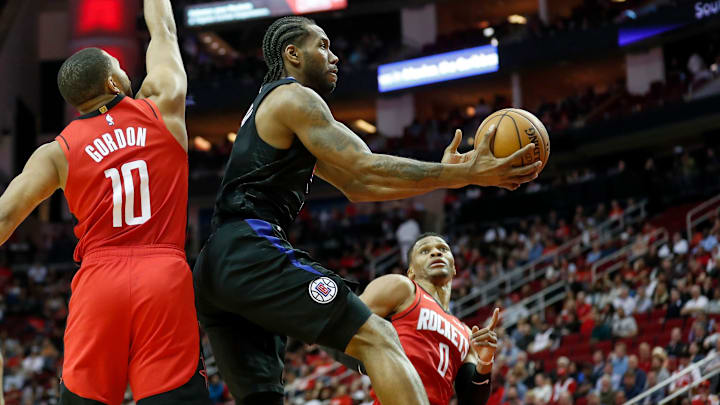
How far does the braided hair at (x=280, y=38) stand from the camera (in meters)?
4.25

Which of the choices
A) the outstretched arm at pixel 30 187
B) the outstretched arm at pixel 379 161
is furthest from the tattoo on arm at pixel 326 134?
the outstretched arm at pixel 30 187

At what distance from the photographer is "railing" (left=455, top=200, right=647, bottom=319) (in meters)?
19.0

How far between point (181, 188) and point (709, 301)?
11202mm

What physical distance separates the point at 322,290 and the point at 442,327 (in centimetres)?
242

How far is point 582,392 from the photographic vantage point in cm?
1255

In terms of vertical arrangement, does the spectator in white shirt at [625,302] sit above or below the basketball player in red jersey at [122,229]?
below

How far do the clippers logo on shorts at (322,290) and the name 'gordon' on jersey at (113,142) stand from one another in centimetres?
94

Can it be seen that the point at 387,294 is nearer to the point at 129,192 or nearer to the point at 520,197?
the point at 129,192

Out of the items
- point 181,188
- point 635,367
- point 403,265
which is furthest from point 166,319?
point 403,265

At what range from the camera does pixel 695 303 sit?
13.6 meters

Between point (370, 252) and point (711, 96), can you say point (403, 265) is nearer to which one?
point (370, 252)

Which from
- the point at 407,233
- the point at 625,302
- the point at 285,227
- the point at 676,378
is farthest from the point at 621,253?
the point at 285,227

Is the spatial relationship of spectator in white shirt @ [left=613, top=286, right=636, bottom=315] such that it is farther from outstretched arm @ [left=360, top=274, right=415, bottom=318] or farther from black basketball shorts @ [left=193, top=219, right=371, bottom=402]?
black basketball shorts @ [left=193, top=219, right=371, bottom=402]

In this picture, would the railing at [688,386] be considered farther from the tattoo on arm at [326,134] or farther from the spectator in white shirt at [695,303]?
the tattoo on arm at [326,134]
